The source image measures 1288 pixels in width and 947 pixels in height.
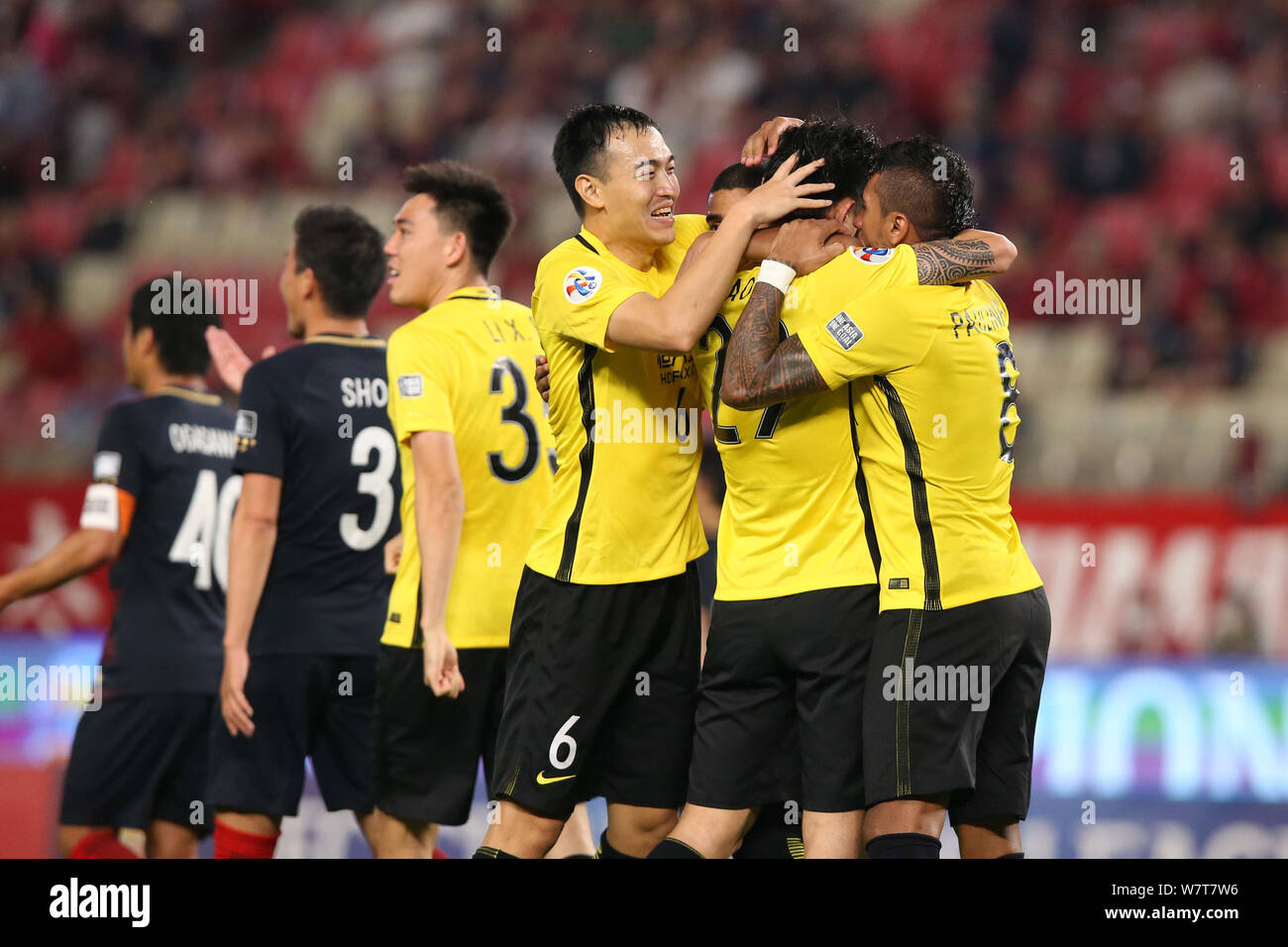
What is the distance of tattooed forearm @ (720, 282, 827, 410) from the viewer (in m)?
3.80

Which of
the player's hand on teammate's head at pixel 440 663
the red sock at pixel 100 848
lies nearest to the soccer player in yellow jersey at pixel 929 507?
the player's hand on teammate's head at pixel 440 663

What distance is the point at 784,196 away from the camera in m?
3.94

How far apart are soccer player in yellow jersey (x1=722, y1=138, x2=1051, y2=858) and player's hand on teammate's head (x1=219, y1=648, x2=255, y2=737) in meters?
2.26

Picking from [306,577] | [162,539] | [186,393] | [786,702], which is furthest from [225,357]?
[786,702]

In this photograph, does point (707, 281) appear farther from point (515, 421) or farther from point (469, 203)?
point (469, 203)

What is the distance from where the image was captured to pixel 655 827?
4258 mm

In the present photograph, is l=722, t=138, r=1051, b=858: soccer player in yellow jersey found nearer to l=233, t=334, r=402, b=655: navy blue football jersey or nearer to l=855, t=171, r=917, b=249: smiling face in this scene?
l=855, t=171, r=917, b=249: smiling face

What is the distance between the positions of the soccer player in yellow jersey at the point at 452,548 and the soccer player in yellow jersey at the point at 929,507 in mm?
1322

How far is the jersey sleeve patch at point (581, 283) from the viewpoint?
4.11 m

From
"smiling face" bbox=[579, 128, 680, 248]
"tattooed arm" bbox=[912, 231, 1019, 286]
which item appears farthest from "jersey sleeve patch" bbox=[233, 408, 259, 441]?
"tattooed arm" bbox=[912, 231, 1019, 286]

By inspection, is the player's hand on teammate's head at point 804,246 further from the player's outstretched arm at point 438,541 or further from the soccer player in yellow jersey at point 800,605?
the player's outstretched arm at point 438,541

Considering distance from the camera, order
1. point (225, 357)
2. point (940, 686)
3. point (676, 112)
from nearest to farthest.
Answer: point (940, 686) → point (225, 357) → point (676, 112)

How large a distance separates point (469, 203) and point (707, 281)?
164 cm
